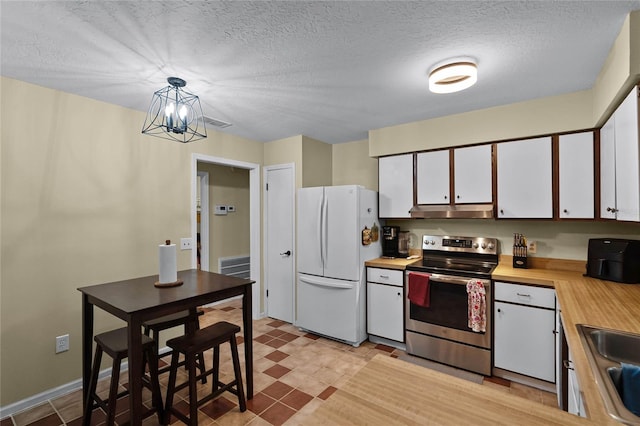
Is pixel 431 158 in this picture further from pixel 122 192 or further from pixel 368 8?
pixel 122 192

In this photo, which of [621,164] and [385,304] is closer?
[621,164]

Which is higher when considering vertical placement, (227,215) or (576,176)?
(576,176)

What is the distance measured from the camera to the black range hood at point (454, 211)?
2861 mm

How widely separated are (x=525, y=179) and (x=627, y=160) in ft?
3.02

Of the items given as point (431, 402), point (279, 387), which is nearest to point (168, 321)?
point (279, 387)

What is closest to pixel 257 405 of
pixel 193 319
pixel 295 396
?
pixel 295 396

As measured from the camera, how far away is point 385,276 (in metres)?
3.19

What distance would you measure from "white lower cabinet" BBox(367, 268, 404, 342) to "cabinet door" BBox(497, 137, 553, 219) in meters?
1.20

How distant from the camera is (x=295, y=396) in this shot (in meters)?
2.38

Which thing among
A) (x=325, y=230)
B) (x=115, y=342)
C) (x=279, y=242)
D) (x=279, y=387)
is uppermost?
(x=325, y=230)

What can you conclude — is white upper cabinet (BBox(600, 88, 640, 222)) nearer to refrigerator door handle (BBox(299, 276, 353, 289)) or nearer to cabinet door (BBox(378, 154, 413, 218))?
cabinet door (BBox(378, 154, 413, 218))

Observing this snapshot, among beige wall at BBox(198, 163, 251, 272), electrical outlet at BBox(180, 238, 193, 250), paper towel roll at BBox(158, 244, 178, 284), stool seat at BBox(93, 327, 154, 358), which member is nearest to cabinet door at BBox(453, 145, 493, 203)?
paper towel roll at BBox(158, 244, 178, 284)

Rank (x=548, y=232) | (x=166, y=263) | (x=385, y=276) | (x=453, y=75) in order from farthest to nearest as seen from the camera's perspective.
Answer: (x=385, y=276) < (x=548, y=232) < (x=166, y=263) < (x=453, y=75)

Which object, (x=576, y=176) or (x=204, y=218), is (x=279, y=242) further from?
(x=576, y=176)
